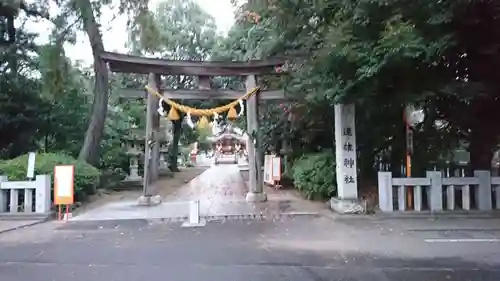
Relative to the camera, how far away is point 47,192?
12.4 meters

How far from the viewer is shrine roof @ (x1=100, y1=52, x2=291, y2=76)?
1476 cm

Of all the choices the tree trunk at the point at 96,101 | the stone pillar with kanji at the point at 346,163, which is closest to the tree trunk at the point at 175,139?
the tree trunk at the point at 96,101

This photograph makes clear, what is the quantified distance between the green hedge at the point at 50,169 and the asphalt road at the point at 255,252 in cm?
298

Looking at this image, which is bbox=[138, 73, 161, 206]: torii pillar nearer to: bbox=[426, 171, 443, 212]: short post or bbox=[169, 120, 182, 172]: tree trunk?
bbox=[426, 171, 443, 212]: short post

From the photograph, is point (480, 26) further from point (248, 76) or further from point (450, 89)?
point (248, 76)

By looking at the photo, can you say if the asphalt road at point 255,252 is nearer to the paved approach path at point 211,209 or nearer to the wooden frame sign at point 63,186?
the wooden frame sign at point 63,186

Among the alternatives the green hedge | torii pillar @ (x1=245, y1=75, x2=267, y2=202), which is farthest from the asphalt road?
torii pillar @ (x1=245, y1=75, x2=267, y2=202)

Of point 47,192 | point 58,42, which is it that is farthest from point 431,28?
point 58,42

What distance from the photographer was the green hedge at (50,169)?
1312 cm

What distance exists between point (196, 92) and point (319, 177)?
16.1ft

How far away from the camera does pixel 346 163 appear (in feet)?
41.1

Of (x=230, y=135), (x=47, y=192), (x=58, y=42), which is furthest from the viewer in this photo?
(x=230, y=135)

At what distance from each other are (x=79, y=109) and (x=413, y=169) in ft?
46.4

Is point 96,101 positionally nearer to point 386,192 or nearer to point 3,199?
point 3,199
